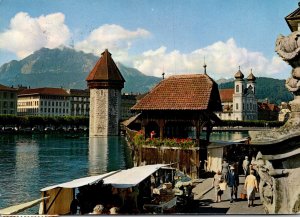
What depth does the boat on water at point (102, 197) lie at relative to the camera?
7.48m

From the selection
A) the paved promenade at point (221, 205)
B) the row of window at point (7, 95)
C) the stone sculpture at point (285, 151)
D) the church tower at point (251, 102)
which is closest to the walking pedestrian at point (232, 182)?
the paved promenade at point (221, 205)

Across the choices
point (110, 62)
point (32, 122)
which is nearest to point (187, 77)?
point (110, 62)

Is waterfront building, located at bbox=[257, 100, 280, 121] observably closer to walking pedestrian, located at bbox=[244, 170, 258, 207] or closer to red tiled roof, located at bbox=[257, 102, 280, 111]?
red tiled roof, located at bbox=[257, 102, 280, 111]

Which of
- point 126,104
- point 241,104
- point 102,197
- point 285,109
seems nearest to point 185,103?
point 102,197

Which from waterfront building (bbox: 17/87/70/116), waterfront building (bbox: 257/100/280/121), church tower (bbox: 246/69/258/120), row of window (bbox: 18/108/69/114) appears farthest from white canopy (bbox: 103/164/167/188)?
row of window (bbox: 18/108/69/114)

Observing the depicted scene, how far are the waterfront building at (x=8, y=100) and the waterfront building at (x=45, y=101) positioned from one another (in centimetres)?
379

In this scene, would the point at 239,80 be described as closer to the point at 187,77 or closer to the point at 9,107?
the point at 9,107

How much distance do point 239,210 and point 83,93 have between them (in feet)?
206

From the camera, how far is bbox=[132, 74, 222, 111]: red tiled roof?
49.3ft

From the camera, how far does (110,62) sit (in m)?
52.2

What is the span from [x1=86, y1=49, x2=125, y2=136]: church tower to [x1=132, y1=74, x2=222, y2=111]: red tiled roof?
118ft

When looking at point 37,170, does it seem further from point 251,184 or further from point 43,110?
point 43,110

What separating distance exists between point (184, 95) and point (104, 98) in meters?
37.5

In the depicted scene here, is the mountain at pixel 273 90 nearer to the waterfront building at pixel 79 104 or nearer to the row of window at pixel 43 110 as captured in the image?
the waterfront building at pixel 79 104
